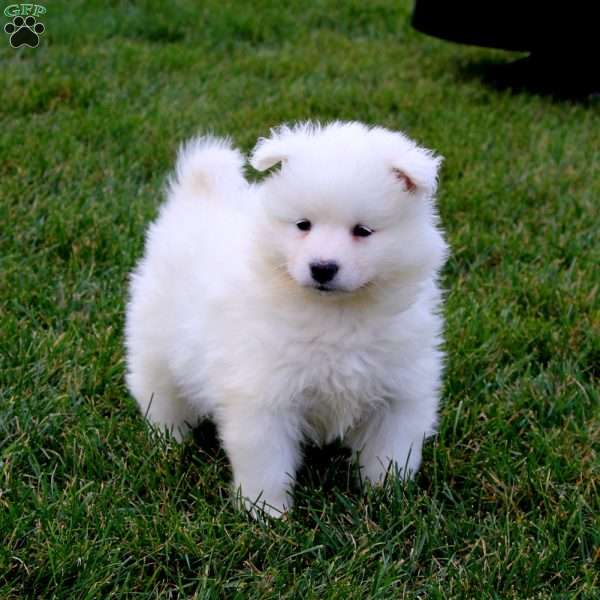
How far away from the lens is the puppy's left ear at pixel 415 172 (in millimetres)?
2201

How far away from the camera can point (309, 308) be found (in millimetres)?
2344

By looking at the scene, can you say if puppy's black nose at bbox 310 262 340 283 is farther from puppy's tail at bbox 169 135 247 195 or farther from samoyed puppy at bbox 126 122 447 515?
puppy's tail at bbox 169 135 247 195

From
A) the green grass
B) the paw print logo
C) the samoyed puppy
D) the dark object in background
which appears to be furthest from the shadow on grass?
the samoyed puppy

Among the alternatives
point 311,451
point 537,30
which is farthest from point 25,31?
point 311,451

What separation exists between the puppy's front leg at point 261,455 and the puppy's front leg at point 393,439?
249mm

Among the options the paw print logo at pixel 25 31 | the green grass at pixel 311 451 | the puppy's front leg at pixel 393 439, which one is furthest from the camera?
the paw print logo at pixel 25 31

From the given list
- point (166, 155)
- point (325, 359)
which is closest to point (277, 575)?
point (325, 359)

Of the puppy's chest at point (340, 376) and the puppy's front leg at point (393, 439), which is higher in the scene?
the puppy's chest at point (340, 376)

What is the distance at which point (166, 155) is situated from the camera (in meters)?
4.95

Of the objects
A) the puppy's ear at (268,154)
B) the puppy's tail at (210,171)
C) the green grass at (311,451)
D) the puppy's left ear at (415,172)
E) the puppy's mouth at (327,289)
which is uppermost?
the puppy's left ear at (415,172)

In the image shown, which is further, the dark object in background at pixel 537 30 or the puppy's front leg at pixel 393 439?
the dark object in background at pixel 537 30

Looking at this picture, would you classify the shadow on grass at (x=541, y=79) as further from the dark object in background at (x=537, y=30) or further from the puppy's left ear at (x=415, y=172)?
the puppy's left ear at (x=415, y=172)

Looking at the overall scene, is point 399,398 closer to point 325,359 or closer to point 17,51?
point 325,359

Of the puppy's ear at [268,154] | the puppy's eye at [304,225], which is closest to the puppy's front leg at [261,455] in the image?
the puppy's eye at [304,225]
